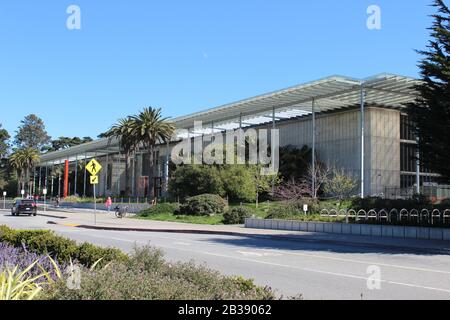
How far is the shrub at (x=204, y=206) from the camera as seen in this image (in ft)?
123

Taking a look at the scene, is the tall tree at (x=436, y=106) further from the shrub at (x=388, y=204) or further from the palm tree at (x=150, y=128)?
the palm tree at (x=150, y=128)

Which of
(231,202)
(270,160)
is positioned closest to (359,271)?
(231,202)

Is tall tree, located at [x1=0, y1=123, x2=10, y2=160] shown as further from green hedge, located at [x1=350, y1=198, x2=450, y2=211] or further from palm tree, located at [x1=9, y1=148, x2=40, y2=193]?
green hedge, located at [x1=350, y1=198, x2=450, y2=211]

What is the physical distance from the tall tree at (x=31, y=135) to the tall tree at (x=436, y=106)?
13890 centimetres

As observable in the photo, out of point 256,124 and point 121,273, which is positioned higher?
point 256,124

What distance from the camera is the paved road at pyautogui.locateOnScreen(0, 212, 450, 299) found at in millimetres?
9430

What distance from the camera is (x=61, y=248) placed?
966cm

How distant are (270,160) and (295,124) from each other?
325 inches

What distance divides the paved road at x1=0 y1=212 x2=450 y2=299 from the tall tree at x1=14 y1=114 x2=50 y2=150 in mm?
134601

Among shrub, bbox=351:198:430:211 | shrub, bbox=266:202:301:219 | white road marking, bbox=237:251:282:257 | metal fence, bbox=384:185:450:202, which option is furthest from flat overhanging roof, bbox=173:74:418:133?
white road marking, bbox=237:251:282:257

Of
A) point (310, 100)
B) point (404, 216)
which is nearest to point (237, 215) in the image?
point (404, 216)

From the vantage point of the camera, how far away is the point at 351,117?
175 ft

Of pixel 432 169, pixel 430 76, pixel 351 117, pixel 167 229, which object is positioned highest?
pixel 351 117
